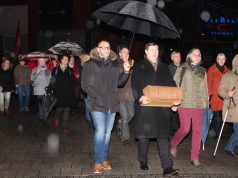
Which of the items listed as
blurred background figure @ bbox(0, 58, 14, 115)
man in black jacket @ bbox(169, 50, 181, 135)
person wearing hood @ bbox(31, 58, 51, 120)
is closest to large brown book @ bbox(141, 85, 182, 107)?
man in black jacket @ bbox(169, 50, 181, 135)

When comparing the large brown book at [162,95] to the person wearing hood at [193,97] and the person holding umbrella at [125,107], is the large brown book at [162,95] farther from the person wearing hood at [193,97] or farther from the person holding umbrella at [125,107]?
the person holding umbrella at [125,107]

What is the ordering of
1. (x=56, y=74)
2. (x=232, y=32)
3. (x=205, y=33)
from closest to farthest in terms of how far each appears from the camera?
(x=56, y=74) < (x=232, y=32) < (x=205, y=33)

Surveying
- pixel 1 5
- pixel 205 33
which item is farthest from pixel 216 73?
pixel 1 5

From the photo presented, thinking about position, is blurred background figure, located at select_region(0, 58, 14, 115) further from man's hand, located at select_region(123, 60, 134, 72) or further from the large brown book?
the large brown book

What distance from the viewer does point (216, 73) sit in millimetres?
9578

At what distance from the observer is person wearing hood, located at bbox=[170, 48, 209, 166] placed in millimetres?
7133

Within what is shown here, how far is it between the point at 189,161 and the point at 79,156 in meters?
2.01

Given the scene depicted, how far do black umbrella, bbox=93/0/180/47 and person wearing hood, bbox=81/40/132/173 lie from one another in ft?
2.07

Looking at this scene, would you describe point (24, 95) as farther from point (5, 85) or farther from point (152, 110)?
point (152, 110)

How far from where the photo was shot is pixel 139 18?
695 cm

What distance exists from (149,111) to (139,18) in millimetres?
1566

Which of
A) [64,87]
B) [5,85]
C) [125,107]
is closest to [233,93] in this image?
[125,107]

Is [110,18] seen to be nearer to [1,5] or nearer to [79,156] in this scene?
[79,156]

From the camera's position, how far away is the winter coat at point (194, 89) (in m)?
7.12
